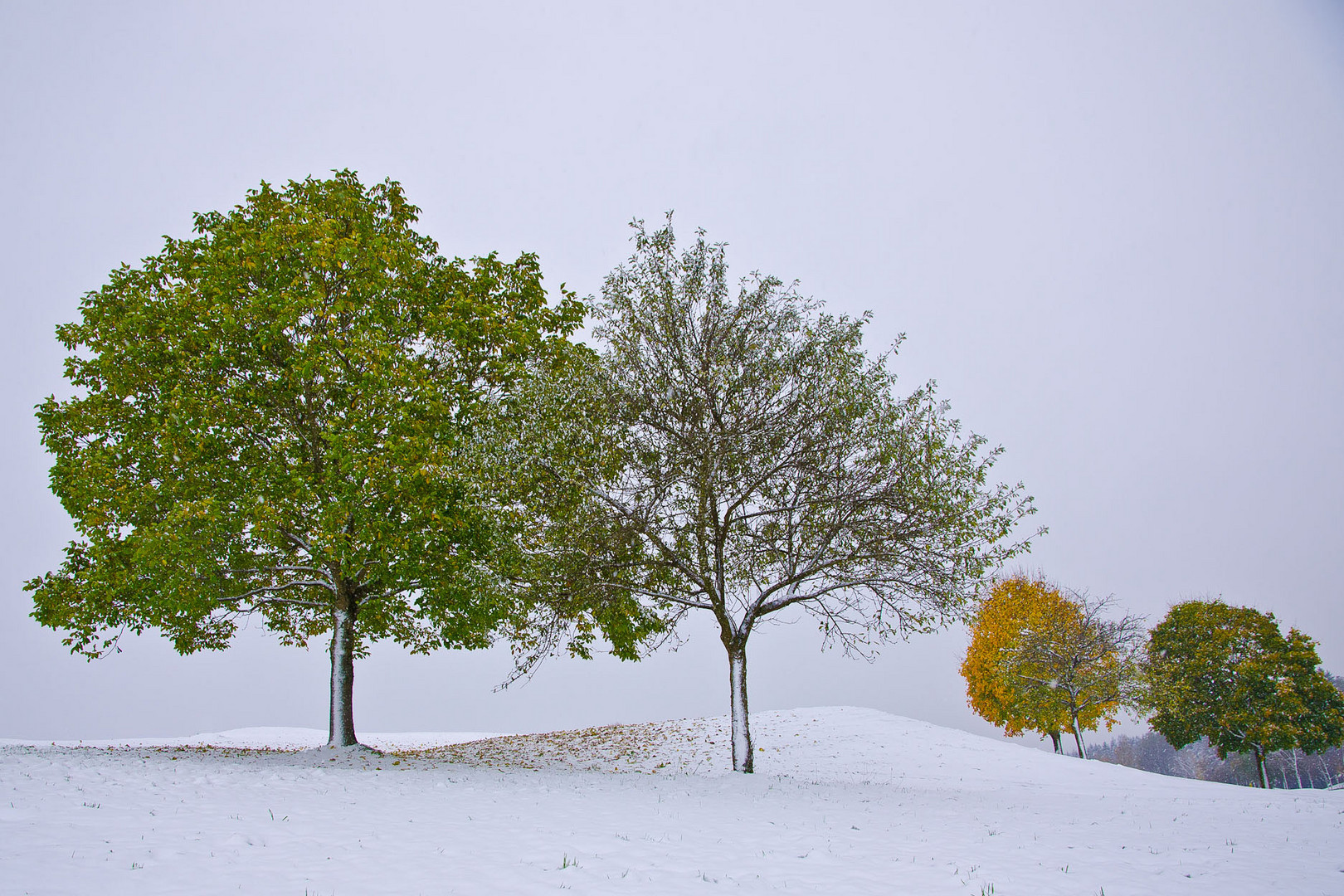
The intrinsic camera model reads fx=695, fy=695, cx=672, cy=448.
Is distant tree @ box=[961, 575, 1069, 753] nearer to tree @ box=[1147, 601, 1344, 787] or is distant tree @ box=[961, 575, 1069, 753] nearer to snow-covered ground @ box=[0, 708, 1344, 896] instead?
tree @ box=[1147, 601, 1344, 787]

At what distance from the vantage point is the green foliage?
16156mm

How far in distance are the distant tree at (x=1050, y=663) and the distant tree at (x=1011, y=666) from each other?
4 centimetres

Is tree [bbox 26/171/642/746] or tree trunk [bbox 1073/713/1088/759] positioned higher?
tree [bbox 26/171/642/746]

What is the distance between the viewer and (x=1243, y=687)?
34.7 metres

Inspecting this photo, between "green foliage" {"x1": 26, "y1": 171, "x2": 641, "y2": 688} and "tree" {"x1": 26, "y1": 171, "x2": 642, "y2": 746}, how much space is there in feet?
0.20

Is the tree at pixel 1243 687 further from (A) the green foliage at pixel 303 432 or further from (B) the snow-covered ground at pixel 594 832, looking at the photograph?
(A) the green foliage at pixel 303 432

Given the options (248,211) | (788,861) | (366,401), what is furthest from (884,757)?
(248,211)

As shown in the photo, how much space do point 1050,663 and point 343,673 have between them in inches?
1112

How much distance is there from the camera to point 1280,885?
27.4 feet

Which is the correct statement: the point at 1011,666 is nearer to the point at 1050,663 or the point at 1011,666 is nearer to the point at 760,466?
the point at 1050,663

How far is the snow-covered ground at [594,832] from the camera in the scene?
7328 mm

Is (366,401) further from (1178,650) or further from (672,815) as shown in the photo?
(1178,650)

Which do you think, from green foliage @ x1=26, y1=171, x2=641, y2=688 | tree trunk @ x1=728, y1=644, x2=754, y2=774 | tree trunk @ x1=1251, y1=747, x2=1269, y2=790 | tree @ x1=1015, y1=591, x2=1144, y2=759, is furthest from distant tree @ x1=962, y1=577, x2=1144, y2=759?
green foliage @ x1=26, y1=171, x2=641, y2=688

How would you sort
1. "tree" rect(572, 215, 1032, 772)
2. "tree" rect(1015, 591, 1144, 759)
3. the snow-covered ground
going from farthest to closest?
"tree" rect(1015, 591, 1144, 759), "tree" rect(572, 215, 1032, 772), the snow-covered ground
